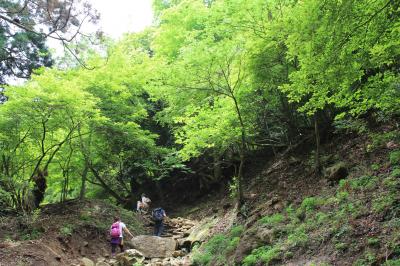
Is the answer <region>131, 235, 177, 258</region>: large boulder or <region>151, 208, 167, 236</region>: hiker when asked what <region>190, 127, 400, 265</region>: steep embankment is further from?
<region>151, 208, 167, 236</region>: hiker

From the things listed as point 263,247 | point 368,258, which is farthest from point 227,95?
point 368,258

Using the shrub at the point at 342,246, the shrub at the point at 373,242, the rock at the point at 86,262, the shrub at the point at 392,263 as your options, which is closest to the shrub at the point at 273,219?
the shrub at the point at 342,246

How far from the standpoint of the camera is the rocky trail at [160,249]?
9.77m

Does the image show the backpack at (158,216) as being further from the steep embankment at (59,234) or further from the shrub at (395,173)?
the shrub at (395,173)

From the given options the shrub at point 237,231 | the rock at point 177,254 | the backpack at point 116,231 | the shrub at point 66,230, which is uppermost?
the shrub at point 66,230

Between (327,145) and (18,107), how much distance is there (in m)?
9.40

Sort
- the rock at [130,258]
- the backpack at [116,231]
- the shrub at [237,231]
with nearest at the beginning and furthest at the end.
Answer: the shrub at [237,231]
the rock at [130,258]
the backpack at [116,231]

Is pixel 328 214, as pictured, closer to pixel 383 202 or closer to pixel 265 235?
pixel 383 202

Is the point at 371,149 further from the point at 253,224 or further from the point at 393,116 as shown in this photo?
the point at 253,224

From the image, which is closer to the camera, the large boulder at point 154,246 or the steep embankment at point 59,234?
the steep embankment at point 59,234

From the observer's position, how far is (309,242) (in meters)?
6.41

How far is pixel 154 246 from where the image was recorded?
11305 mm

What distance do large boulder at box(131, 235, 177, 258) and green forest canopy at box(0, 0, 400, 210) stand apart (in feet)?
10.8

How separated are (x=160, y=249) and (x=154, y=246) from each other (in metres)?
0.25
